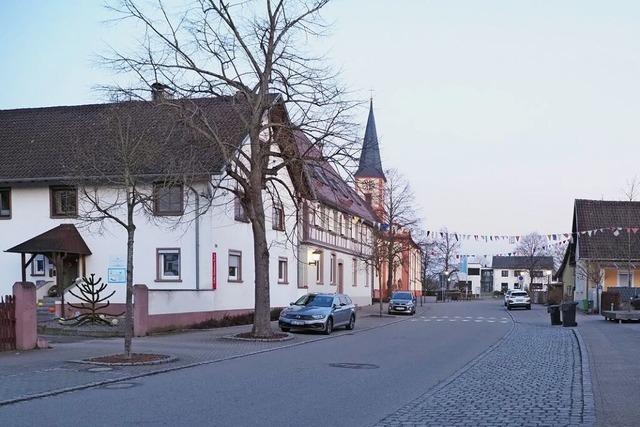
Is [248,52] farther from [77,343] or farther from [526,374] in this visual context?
[526,374]

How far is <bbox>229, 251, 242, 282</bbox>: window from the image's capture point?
108 feet

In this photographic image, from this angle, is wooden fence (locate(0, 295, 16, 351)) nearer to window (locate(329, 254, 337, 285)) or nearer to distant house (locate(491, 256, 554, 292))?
window (locate(329, 254, 337, 285))

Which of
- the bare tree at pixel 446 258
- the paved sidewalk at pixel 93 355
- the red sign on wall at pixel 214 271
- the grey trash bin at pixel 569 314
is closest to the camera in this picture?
the paved sidewalk at pixel 93 355

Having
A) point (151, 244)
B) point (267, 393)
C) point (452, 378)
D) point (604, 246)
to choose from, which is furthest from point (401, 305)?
point (267, 393)

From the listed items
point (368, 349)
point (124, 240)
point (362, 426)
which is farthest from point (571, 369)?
point (124, 240)

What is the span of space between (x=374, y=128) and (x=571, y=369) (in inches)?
2339

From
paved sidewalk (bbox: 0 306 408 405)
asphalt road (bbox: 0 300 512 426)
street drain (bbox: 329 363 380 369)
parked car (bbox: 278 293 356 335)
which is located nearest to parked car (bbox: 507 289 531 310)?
parked car (bbox: 278 293 356 335)

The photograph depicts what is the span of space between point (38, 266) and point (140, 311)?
10198 mm

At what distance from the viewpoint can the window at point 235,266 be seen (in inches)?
1293

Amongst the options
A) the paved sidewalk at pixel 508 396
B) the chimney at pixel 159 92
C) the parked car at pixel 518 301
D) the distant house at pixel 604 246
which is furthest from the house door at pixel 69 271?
the parked car at pixel 518 301

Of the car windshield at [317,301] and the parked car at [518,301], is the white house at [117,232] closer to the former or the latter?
the car windshield at [317,301]

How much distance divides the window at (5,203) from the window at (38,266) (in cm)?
224

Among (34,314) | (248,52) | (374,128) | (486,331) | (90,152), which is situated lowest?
(486,331)

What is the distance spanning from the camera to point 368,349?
69.8 feet
